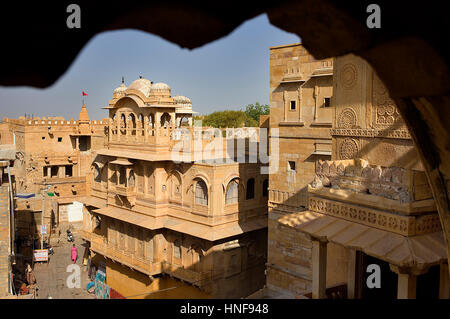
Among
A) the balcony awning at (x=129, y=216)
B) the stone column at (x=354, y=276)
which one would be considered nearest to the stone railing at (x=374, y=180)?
the stone column at (x=354, y=276)

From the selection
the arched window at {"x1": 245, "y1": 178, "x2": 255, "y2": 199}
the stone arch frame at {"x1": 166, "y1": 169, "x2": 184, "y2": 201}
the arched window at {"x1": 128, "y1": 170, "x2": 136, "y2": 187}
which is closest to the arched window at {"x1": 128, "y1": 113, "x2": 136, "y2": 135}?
the arched window at {"x1": 128, "y1": 170, "x2": 136, "y2": 187}

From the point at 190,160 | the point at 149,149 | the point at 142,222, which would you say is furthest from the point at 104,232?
the point at 190,160

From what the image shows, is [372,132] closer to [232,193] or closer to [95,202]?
[232,193]

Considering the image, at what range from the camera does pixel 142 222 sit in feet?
58.6

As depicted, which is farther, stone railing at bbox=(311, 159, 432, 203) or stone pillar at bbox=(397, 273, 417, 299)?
stone railing at bbox=(311, 159, 432, 203)

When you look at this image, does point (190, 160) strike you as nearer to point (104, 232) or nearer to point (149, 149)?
point (149, 149)

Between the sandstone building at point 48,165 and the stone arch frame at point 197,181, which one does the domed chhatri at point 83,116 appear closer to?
the sandstone building at point 48,165

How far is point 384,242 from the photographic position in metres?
6.78

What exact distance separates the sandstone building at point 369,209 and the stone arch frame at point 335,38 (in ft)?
14.7

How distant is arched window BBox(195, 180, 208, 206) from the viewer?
55.4 ft

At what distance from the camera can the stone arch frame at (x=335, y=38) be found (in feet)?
4.96

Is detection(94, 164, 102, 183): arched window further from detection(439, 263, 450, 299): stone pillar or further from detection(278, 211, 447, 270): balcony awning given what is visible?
detection(439, 263, 450, 299): stone pillar

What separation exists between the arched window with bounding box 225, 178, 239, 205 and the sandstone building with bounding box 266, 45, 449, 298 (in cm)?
781

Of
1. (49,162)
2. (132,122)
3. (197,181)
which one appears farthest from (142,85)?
(49,162)
